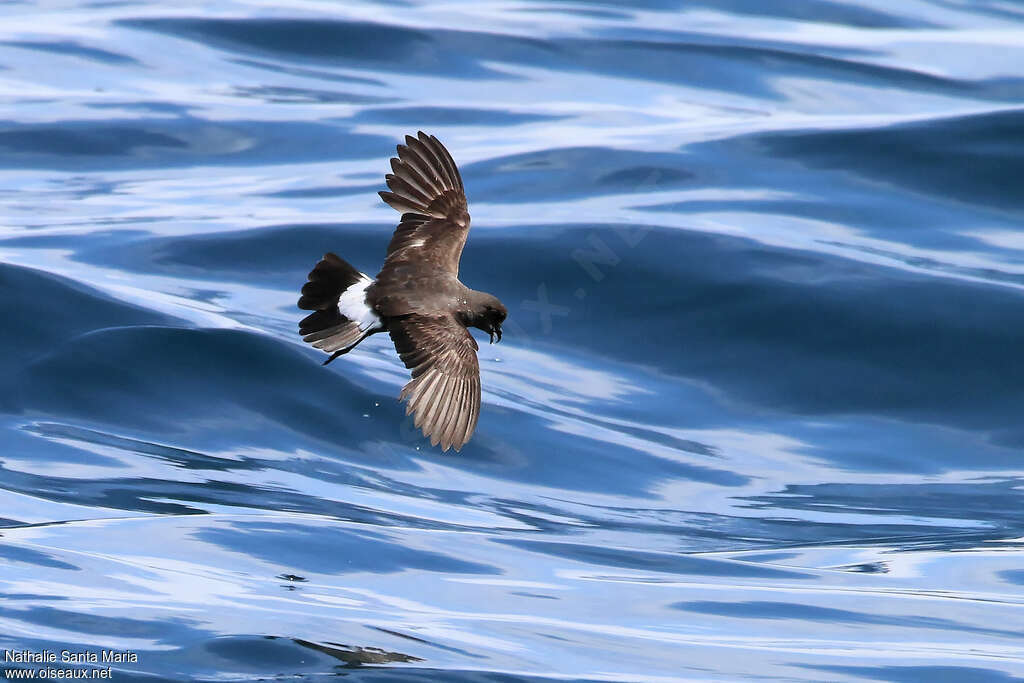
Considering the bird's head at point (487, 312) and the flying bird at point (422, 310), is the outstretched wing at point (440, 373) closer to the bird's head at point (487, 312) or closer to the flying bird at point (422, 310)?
the flying bird at point (422, 310)

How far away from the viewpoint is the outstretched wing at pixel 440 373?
6246 millimetres

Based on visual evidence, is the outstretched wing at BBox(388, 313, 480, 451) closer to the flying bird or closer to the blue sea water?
the flying bird

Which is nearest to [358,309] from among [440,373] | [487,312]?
[440,373]

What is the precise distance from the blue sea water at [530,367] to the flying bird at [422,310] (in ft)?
2.69

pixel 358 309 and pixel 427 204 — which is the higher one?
pixel 427 204

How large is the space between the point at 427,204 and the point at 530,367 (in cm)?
324

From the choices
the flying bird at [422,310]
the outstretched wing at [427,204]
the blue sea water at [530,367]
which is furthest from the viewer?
the outstretched wing at [427,204]

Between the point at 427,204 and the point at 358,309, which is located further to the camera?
the point at 427,204

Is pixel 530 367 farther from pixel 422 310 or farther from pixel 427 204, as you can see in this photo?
pixel 422 310

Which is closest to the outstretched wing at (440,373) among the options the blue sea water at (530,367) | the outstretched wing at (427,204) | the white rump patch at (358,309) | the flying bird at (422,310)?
the flying bird at (422,310)

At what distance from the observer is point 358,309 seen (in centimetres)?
645

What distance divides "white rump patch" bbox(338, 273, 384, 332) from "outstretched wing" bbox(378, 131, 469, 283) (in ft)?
1.64

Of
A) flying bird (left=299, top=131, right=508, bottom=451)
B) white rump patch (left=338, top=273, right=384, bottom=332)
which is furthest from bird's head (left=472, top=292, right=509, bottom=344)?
white rump patch (left=338, top=273, right=384, bottom=332)

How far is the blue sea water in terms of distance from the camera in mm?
6168
